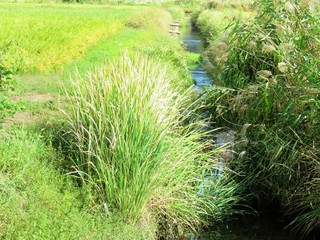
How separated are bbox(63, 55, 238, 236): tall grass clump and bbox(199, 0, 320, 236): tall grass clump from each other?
0.97 m

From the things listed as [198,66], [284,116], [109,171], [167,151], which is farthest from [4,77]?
[198,66]

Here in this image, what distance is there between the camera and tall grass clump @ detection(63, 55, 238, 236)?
5082 mm

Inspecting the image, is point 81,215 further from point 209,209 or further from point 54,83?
point 54,83

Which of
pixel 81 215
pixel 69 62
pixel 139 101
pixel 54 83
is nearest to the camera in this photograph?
pixel 81 215

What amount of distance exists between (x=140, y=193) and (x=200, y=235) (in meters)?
1.29

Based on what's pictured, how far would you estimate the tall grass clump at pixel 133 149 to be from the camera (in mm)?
5082

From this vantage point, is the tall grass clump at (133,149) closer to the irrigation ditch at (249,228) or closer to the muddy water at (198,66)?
the irrigation ditch at (249,228)

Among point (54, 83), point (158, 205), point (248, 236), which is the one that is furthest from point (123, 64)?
point (54, 83)

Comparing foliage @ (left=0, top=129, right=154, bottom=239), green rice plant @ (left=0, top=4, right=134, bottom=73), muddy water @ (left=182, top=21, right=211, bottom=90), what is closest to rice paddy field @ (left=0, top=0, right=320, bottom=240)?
foliage @ (left=0, top=129, right=154, bottom=239)

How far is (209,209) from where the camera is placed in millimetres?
6125

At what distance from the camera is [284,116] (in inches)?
241

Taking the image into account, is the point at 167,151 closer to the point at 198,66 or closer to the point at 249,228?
the point at 249,228

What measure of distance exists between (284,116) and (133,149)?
6.68ft

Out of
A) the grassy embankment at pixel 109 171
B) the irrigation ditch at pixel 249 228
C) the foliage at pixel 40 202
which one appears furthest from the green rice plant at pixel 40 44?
the irrigation ditch at pixel 249 228
